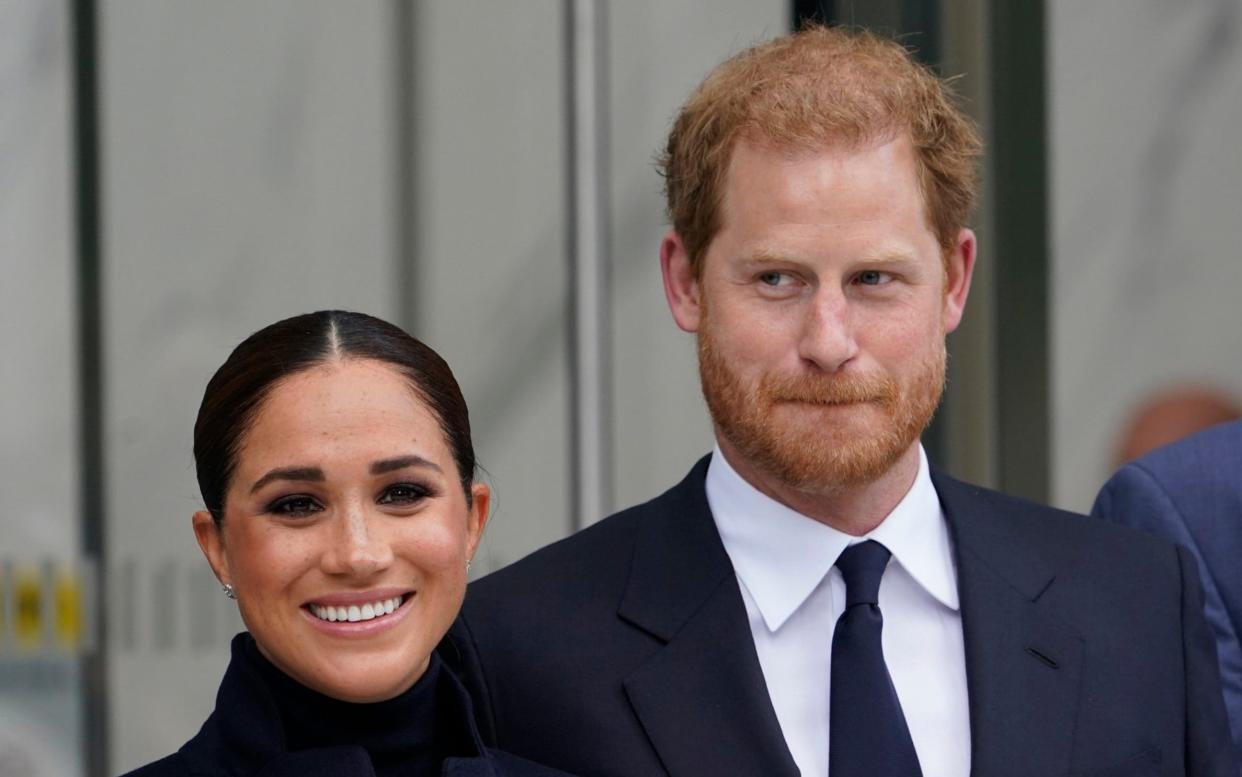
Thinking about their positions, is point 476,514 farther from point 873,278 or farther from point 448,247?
point 448,247

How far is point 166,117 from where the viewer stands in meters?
3.84

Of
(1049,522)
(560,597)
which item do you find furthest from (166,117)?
(1049,522)

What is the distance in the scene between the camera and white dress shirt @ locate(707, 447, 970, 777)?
2367 mm

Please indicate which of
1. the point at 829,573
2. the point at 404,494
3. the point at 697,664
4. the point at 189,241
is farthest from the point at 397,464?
the point at 189,241

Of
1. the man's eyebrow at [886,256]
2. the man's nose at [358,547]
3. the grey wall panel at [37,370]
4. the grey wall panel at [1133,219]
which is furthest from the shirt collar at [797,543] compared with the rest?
the grey wall panel at [1133,219]

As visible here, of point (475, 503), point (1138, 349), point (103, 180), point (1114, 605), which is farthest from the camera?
point (1138, 349)

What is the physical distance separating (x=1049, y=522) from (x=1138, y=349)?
1768 millimetres

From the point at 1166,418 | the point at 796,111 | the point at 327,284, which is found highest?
the point at 796,111

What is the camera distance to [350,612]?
216 centimetres

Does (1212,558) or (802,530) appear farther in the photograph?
(1212,558)

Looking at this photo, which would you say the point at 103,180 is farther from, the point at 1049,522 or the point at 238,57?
the point at 1049,522

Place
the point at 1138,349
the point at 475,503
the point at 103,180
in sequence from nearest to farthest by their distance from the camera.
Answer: the point at 475,503
the point at 103,180
the point at 1138,349

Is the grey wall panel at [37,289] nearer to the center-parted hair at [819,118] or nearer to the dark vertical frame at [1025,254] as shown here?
the center-parted hair at [819,118]

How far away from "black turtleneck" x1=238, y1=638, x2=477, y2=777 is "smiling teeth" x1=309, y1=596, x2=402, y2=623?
0.27ft
